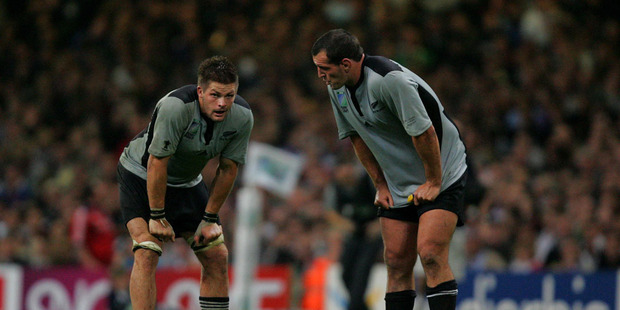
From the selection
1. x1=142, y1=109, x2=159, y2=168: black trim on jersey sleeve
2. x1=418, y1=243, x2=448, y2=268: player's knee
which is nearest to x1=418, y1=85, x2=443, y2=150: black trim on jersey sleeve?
x1=418, y1=243, x2=448, y2=268: player's knee

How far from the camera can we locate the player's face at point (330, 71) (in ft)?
21.5

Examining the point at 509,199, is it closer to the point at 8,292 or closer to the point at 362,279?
the point at 362,279

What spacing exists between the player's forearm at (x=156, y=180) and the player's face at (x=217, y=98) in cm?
45

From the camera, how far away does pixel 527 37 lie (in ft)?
49.8

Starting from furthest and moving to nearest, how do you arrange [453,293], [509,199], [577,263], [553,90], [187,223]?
[553,90] → [509,199] → [577,263] → [187,223] → [453,293]

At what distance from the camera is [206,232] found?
7176 mm

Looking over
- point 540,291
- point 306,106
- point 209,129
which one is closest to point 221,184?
point 209,129

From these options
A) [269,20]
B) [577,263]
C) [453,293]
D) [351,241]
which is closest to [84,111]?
[269,20]

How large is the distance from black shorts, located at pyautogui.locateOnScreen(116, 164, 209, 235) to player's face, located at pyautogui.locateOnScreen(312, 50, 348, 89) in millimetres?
1459

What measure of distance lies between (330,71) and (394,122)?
1.82ft

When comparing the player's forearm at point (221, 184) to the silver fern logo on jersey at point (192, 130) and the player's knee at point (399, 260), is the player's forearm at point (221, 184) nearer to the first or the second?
the silver fern logo on jersey at point (192, 130)

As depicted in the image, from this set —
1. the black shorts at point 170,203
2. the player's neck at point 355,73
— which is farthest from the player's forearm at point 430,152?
the black shorts at point 170,203

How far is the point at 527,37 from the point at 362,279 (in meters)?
6.10

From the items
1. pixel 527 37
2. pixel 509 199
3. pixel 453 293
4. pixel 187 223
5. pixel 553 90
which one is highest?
pixel 527 37
